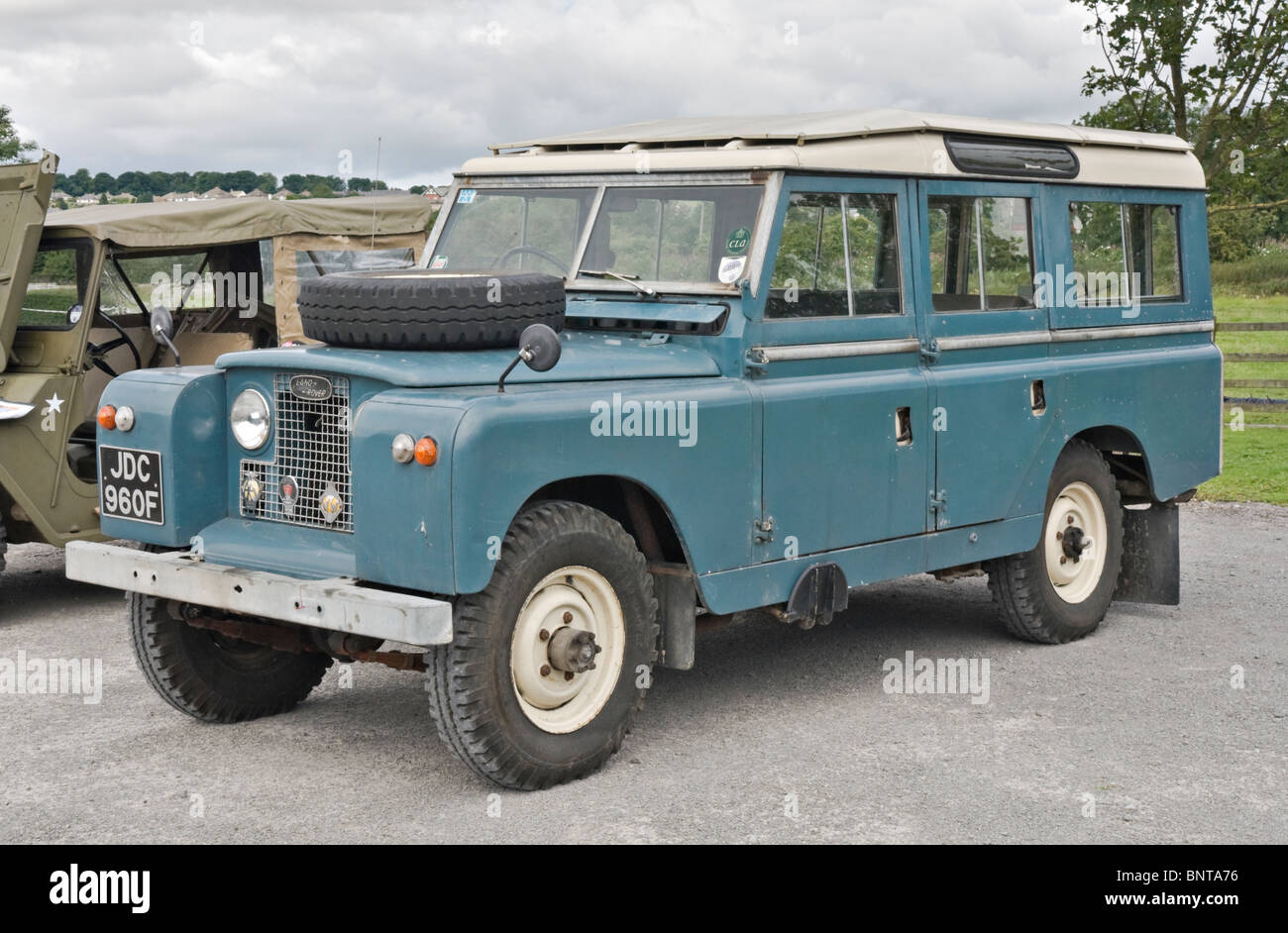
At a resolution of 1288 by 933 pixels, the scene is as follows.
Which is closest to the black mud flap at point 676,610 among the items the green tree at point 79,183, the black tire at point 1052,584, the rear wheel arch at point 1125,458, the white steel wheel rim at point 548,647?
the white steel wheel rim at point 548,647

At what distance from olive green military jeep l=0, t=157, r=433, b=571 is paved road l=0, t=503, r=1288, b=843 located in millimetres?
1070

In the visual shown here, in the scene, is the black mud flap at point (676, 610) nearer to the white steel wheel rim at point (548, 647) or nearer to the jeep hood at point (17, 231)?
the white steel wheel rim at point (548, 647)

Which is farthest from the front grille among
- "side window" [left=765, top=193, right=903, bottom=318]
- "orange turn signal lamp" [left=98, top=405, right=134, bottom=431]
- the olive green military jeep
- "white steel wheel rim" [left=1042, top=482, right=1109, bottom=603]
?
"white steel wheel rim" [left=1042, top=482, right=1109, bottom=603]

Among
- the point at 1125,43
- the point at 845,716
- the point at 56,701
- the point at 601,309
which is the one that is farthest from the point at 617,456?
the point at 1125,43

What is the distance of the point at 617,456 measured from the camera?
18.5 feet

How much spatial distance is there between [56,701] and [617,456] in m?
3.09

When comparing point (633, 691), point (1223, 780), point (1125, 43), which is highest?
point (1125, 43)

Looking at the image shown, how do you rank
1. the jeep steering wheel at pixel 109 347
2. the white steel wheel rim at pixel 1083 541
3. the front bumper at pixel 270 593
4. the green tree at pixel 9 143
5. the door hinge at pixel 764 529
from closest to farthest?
the front bumper at pixel 270 593, the door hinge at pixel 764 529, the white steel wheel rim at pixel 1083 541, the jeep steering wheel at pixel 109 347, the green tree at pixel 9 143

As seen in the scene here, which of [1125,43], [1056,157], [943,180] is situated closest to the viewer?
[943,180]

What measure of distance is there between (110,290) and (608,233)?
4691 mm

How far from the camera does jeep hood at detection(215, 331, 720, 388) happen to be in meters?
5.38

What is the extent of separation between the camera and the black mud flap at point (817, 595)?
21.0 feet

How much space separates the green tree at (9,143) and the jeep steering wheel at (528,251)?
3700 cm

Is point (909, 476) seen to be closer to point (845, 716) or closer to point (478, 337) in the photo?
point (845, 716)
